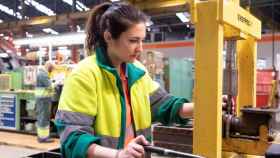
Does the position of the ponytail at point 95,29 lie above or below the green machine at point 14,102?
above

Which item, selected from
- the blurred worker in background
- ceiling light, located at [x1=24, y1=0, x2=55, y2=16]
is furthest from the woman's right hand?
ceiling light, located at [x1=24, y1=0, x2=55, y2=16]

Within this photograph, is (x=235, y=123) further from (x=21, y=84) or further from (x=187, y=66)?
(x=187, y=66)

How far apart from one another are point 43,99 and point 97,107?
538 cm

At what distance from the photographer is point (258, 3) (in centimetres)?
921

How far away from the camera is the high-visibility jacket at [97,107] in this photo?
1249mm

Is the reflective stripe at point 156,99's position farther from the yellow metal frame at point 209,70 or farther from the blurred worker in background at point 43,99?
the blurred worker in background at point 43,99

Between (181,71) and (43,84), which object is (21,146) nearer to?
(43,84)

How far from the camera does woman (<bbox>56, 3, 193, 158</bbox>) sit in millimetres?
1248

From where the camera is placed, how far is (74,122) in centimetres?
125

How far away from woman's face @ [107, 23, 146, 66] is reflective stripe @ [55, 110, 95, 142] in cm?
27

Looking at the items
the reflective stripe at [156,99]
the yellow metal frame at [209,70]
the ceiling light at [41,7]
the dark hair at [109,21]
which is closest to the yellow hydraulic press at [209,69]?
the yellow metal frame at [209,70]

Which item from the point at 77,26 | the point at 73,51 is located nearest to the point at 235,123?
the point at 77,26

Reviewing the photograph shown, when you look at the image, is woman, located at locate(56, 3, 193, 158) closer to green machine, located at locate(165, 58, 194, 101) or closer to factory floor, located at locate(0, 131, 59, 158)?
factory floor, located at locate(0, 131, 59, 158)

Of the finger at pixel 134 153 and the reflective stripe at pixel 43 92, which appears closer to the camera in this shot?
the finger at pixel 134 153
